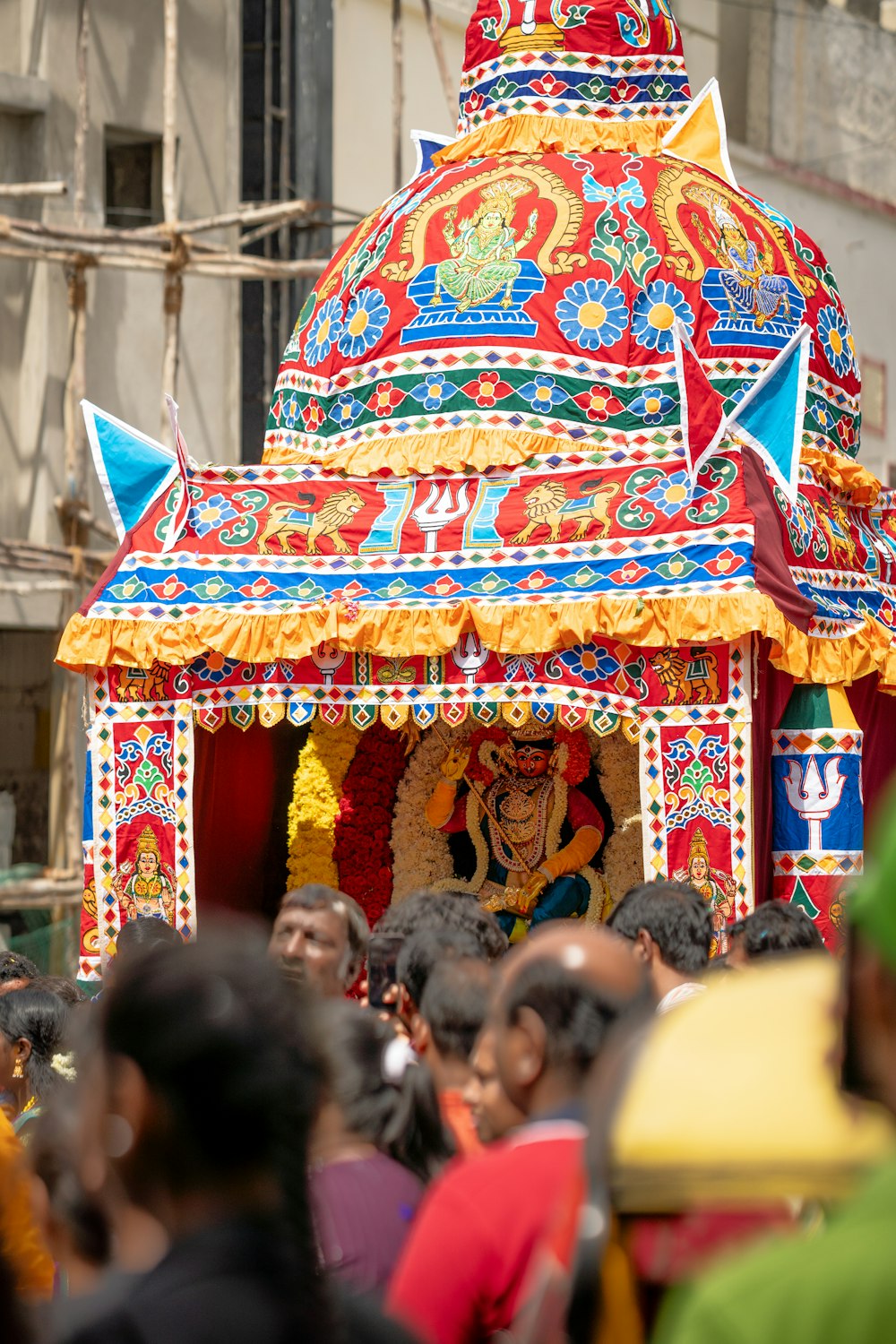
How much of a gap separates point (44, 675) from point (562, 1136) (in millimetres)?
13427

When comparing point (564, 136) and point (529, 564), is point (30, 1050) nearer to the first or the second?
point (529, 564)

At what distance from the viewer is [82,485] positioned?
49.9 feet

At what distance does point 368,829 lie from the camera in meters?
11.2

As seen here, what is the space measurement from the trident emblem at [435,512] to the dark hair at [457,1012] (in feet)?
20.4

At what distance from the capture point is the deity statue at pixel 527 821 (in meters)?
10.7

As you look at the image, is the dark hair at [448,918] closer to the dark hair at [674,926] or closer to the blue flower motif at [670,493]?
the dark hair at [674,926]

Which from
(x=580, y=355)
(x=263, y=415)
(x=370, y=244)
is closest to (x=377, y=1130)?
(x=580, y=355)

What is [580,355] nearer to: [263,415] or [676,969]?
[676,969]

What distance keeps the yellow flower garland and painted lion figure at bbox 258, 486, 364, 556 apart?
1147 millimetres

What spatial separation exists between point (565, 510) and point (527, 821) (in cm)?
198

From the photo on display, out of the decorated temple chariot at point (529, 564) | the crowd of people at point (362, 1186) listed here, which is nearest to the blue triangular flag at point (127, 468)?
the decorated temple chariot at point (529, 564)

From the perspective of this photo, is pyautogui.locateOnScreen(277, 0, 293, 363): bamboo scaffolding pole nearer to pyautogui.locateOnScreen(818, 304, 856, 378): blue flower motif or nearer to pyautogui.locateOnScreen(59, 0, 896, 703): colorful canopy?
pyautogui.locateOnScreen(59, 0, 896, 703): colorful canopy

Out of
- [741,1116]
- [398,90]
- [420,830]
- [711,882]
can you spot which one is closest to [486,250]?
[420,830]

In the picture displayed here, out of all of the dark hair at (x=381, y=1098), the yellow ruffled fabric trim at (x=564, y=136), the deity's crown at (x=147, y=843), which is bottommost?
the dark hair at (x=381, y=1098)
